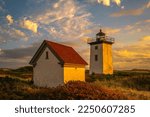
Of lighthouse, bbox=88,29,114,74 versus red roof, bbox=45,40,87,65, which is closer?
red roof, bbox=45,40,87,65

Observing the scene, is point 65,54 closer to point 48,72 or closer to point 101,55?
point 48,72

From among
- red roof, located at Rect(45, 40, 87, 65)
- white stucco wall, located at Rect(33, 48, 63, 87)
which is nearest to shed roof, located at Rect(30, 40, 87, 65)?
red roof, located at Rect(45, 40, 87, 65)

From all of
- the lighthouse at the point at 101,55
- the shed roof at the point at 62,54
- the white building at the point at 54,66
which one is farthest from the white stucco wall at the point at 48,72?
the lighthouse at the point at 101,55

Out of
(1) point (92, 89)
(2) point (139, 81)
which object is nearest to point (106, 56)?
(2) point (139, 81)

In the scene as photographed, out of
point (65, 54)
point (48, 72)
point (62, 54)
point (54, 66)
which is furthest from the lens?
point (65, 54)

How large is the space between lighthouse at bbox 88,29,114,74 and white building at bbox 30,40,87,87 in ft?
61.3

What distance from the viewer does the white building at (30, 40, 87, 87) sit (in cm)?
2781

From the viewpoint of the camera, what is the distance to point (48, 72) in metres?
29.0

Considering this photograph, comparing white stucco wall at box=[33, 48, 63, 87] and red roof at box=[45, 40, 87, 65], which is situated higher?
red roof at box=[45, 40, 87, 65]

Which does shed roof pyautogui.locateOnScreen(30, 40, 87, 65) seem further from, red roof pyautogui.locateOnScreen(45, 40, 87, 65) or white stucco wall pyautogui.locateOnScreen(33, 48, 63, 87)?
white stucco wall pyautogui.locateOnScreen(33, 48, 63, 87)

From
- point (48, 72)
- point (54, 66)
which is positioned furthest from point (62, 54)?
point (48, 72)

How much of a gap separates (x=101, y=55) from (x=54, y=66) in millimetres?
22696

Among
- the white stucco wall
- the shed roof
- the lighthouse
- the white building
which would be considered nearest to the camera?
the white building

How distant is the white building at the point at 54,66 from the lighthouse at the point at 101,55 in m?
18.7
